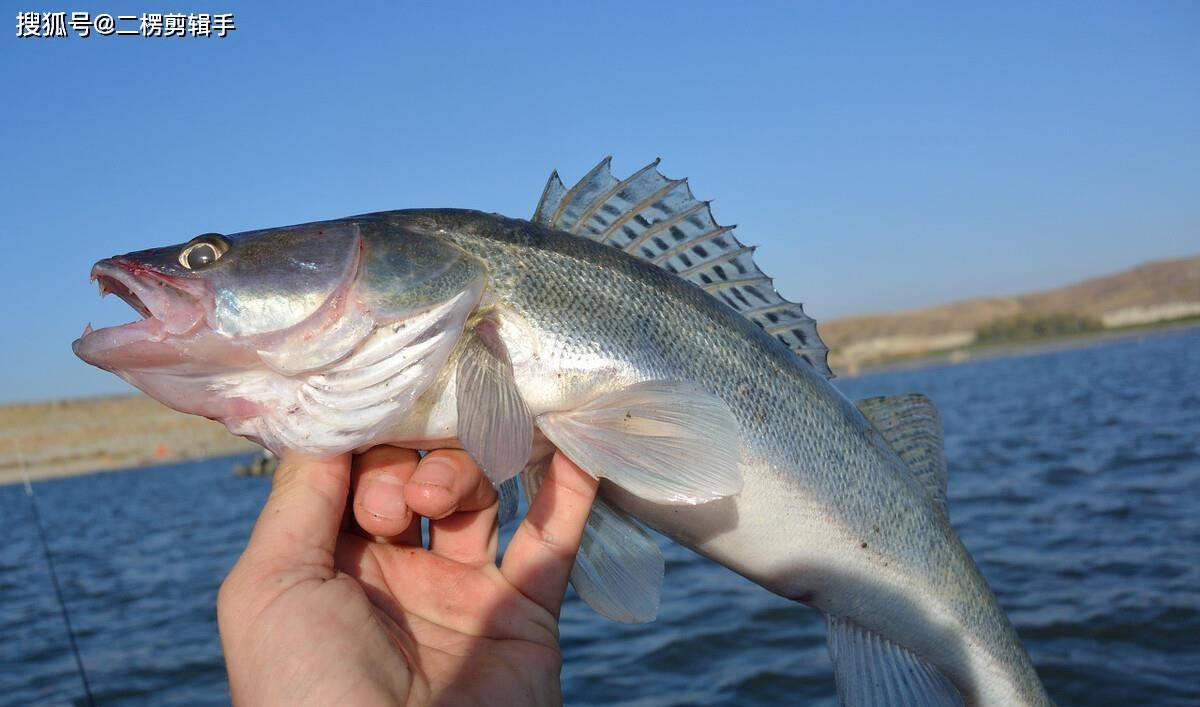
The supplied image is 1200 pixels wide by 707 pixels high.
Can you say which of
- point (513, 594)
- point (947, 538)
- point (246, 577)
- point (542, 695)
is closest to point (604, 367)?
point (513, 594)

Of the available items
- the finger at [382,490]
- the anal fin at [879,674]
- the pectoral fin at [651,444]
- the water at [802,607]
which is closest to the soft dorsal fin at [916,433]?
the anal fin at [879,674]

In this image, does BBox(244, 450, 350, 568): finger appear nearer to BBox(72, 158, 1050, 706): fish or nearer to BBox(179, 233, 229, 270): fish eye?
BBox(72, 158, 1050, 706): fish

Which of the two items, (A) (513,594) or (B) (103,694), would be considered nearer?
(A) (513,594)

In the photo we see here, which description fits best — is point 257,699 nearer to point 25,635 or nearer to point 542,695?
point 542,695

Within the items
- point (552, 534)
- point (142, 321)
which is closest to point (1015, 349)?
point (552, 534)

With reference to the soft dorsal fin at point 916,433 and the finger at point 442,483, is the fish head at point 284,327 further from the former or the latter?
the soft dorsal fin at point 916,433

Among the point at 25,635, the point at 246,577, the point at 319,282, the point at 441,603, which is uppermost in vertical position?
the point at 319,282
